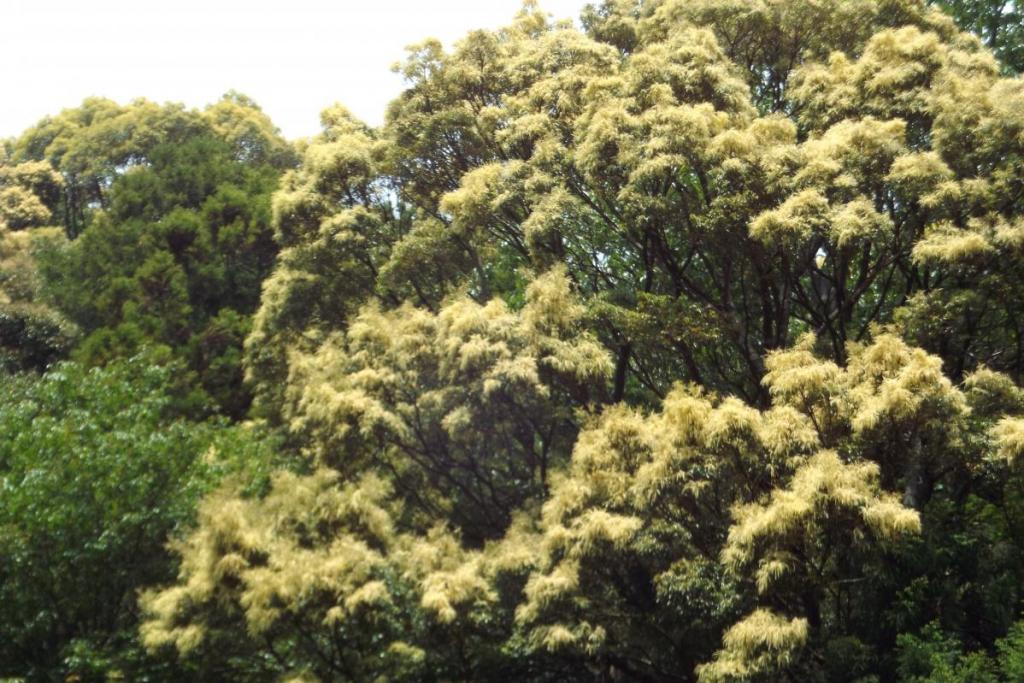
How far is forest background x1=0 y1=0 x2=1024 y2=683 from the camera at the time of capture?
10.6 m

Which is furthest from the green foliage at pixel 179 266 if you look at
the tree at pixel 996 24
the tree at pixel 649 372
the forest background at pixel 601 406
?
the tree at pixel 996 24

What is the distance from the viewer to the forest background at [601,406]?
34.8ft

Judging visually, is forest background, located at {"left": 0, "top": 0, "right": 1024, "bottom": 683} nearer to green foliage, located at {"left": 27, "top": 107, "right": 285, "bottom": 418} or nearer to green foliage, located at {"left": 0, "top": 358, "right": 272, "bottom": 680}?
green foliage, located at {"left": 0, "top": 358, "right": 272, "bottom": 680}

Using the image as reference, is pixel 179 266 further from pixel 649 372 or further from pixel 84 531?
pixel 649 372

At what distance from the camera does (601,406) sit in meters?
13.6

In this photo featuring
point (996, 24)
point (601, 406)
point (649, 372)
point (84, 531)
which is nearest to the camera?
point (84, 531)

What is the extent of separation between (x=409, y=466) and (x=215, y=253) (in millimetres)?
12443

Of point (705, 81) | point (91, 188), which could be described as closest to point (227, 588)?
point (705, 81)

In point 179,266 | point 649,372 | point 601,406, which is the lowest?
point 649,372

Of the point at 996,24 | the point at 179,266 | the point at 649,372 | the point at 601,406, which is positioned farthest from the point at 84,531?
the point at 996,24

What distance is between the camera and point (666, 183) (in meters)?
13.9

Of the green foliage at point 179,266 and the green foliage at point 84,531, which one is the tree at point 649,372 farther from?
the green foliage at point 179,266

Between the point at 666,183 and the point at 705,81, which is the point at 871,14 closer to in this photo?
the point at 705,81

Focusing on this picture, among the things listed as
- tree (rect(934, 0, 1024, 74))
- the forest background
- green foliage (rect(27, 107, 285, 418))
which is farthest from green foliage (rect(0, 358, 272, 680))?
tree (rect(934, 0, 1024, 74))
